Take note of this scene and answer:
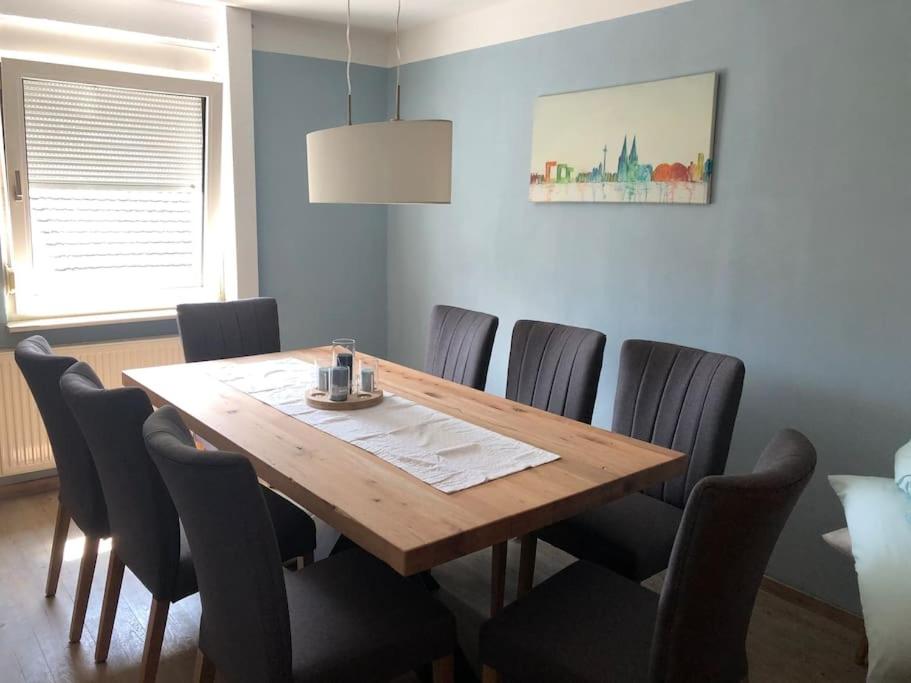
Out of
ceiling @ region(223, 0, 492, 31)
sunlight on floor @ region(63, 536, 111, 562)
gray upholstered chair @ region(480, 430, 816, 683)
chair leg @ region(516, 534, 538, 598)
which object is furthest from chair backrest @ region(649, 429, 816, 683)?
ceiling @ region(223, 0, 492, 31)

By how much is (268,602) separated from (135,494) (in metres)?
Result: 0.62

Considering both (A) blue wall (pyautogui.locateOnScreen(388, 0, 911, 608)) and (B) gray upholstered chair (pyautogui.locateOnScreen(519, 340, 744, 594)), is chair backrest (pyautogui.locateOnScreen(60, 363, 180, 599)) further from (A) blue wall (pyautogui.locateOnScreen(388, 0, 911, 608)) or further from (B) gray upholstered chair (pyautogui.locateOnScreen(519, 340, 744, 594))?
(A) blue wall (pyautogui.locateOnScreen(388, 0, 911, 608))

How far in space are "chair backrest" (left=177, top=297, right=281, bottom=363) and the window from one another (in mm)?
764

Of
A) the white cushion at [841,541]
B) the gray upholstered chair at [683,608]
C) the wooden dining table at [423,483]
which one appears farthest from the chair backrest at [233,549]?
the white cushion at [841,541]

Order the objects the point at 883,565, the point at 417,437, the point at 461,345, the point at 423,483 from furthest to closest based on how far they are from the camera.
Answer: the point at 461,345, the point at 417,437, the point at 883,565, the point at 423,483

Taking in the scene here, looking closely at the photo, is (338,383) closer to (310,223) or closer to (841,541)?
(841,541)

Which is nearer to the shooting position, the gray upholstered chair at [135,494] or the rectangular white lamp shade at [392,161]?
the gray upholstered chair at [135,494]

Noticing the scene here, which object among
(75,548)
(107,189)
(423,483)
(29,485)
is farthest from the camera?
(107,189)

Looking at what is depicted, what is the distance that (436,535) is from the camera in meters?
1.45

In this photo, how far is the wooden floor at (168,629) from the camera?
2.21 meters

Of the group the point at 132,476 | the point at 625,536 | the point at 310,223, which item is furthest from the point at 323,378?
the point at 310,223

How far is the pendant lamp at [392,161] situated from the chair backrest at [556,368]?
92 centimetres

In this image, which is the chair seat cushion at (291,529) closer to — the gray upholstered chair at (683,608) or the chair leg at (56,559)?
the gray upholstered chair at (683,608)

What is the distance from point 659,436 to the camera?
7.76 ft
